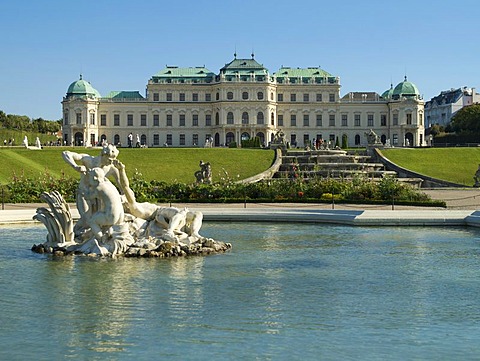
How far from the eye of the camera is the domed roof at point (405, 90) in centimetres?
10860

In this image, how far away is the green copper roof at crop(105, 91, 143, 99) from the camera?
364ft

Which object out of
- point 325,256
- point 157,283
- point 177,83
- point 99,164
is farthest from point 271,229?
point 177,83

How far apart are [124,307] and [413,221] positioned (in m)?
12.9

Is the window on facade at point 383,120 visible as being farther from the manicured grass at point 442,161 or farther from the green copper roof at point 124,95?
the manicured grass at point 442,161

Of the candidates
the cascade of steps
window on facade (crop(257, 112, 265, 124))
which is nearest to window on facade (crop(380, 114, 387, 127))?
window on facade (crop(257, 112, 265, 124))

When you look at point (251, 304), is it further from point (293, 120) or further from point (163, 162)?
point (293, 120)

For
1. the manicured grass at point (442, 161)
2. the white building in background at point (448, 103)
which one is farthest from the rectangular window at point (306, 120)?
the manicured grass at point (442, 161)

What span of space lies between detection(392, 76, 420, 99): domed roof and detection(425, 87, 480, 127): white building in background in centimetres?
3096

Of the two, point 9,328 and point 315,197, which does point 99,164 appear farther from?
point 315,197

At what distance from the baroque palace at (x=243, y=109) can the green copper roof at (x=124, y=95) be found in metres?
0.15

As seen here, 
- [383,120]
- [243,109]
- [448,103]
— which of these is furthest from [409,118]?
[448,103]

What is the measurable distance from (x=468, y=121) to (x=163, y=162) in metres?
56.8

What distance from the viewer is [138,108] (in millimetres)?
109750

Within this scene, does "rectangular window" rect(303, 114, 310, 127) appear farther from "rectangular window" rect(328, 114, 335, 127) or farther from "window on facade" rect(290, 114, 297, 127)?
"rectangular window" rect(328, 114, 335, 127)
